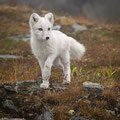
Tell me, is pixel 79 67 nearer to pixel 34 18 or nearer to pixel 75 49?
pixel 75 49

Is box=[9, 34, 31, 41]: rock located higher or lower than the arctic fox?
lower

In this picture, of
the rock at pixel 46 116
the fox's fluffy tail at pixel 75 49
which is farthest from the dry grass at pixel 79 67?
the fox's fluffy tail at pixel 75 49

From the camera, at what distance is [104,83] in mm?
5598

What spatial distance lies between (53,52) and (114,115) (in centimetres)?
214

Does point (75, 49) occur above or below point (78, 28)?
above

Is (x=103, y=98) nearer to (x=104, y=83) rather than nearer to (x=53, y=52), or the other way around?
(x=104, y=83)

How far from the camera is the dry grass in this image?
4495 millimetres

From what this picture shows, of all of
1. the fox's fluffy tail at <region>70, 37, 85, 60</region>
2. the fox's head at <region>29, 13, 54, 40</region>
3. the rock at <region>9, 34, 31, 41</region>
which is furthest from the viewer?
the rock at <region>9, 34, 31, 41</region>

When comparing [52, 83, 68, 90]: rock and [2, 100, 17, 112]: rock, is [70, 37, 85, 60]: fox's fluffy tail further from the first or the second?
[2, 100, 17, 112]: rock

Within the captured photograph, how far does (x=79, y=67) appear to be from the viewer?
29.8ft

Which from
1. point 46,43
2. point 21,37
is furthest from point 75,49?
point 21,37

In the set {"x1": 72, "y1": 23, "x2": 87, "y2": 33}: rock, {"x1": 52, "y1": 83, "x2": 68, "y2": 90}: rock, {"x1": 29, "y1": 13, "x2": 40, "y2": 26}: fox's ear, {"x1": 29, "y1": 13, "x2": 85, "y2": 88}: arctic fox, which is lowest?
{"x1": 52, "y1": 83, "x2": 68, "y2": 90}: rock

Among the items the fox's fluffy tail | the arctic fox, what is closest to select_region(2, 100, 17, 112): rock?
the arctic fox

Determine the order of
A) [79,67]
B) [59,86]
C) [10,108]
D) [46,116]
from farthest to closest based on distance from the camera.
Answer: [79,67] → [59,86] → [10,108] → [46,116]
